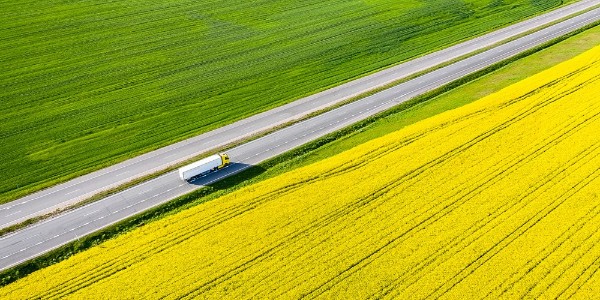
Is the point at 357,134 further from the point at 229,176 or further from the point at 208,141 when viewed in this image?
the point at 208,141

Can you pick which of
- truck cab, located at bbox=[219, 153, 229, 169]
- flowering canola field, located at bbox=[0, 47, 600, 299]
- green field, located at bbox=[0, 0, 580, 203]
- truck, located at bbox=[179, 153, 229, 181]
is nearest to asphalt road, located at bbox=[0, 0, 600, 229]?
green field, located at bbox=[0, 0, 580, 203]

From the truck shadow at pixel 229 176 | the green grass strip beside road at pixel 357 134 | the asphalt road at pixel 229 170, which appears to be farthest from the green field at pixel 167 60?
the green grass strip beside road at pixel 357 134

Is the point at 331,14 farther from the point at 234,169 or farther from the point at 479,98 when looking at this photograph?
the point at 234,169

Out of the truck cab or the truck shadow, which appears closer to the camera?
the truck shadow

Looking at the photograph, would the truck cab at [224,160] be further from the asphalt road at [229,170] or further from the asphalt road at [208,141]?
the asphalt road at [208,141]

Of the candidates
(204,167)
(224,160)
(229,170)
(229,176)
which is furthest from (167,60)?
(229,176)

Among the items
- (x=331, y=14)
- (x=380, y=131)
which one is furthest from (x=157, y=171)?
(x=331, y=14)

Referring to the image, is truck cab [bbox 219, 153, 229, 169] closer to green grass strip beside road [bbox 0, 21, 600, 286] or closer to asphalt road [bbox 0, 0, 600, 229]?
green grass strip beside road [bbox 0, 21, 600, 286]
